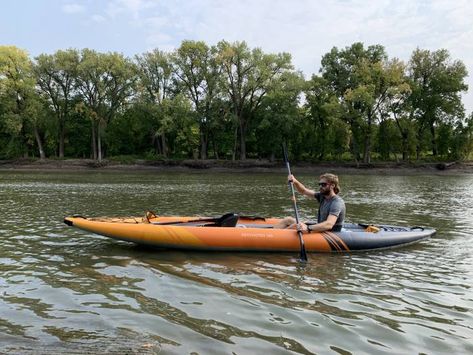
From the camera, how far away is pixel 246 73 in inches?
2094

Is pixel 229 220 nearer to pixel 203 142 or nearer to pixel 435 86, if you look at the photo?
pixel 203 142

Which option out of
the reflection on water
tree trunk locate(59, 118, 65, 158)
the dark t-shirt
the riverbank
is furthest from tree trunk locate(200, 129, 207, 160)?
the dark t-shirt

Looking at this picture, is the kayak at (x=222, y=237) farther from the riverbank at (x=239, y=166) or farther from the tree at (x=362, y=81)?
the tree at (x=362, y=81)

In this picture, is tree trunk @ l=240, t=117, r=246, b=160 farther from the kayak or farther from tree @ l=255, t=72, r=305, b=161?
the kayak

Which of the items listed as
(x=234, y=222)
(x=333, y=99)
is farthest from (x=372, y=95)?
(x=234, y=222)

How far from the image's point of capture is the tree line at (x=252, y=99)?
52.2 metres

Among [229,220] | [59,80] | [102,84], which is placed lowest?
[229,220]

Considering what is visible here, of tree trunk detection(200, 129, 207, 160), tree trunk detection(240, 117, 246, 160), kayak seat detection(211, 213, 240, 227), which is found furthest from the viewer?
tree trunk detection(200, 129, 207, 160)

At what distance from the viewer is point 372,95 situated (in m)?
50.0

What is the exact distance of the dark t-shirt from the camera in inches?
400

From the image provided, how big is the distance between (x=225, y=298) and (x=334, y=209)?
4313mm

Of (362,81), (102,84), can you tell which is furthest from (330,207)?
(102,84)

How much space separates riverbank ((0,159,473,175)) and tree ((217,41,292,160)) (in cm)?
405

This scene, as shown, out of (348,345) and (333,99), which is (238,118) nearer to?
(333,99)
